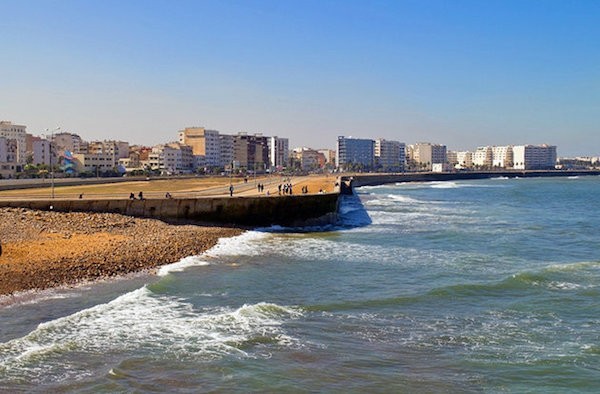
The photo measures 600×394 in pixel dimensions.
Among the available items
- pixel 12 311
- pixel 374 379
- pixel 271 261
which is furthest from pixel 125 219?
pixel 374 379

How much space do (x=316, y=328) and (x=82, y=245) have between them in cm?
1414

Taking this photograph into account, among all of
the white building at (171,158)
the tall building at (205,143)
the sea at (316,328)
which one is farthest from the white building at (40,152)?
the sea at (316,328)

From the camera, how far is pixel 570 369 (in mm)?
12148

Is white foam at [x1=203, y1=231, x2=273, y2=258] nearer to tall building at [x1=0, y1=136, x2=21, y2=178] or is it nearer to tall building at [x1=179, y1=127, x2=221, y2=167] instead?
tall building at [x1=0, y1=136, x2=21, y2=178]

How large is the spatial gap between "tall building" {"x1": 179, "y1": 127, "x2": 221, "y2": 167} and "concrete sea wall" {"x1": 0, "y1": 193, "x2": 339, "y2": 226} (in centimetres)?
14756

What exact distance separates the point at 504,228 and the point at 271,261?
21.7 m

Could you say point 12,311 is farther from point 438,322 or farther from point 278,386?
point 438,322

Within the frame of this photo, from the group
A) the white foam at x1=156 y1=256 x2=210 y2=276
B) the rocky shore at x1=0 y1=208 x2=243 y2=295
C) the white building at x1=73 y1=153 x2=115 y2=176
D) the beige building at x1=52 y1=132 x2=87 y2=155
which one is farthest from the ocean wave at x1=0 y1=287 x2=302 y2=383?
the beige building at x1=52 y1=132 x2=87 y2=155

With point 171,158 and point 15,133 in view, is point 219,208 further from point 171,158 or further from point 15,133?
point 15,133

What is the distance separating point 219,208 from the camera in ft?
124

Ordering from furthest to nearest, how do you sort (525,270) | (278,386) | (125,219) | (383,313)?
(125,219), (525,270), (383,313), (278,386)

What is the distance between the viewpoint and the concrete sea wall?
35.9 meters

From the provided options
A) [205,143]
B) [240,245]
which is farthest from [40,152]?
[240,245]

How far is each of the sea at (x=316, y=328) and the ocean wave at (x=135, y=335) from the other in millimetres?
44
